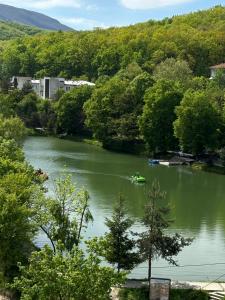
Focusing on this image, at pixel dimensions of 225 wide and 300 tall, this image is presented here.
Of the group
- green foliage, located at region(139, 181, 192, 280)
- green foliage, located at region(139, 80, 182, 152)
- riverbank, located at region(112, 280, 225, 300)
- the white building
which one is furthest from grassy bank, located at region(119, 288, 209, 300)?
the white building

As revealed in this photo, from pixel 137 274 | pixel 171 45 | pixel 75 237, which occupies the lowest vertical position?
pixel 137 274

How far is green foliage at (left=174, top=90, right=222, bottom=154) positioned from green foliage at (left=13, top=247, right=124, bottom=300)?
3315cm

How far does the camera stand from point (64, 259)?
13.7 meters

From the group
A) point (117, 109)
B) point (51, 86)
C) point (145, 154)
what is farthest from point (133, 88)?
point (51, 86)

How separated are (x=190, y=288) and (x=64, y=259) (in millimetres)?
5818

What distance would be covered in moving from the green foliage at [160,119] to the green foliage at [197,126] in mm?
2501

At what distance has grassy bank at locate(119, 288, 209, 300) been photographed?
17.3 meters

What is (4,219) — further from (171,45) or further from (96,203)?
Result: (171,45)

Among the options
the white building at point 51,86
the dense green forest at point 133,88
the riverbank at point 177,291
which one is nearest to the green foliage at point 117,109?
the dense green forest at point 133,88

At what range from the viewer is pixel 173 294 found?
690 inches

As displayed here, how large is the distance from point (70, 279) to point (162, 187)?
24807 millimetres

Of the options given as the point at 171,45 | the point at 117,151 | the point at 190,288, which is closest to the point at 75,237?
the point at 190,288

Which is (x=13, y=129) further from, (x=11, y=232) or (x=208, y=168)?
(x=11, y=232)

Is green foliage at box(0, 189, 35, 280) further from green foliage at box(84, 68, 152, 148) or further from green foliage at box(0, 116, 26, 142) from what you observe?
green foliage at box(84, 68, 152, 148)
